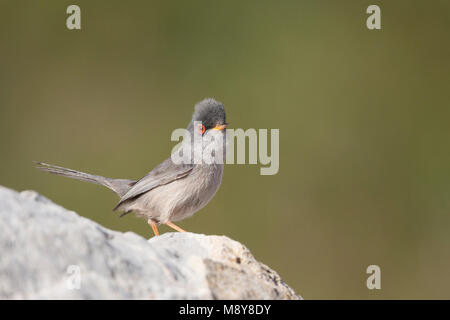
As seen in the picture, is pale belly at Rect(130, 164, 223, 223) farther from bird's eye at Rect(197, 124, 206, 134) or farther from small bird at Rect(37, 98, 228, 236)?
bird's eye at Rect(197, 124, 206, 134)

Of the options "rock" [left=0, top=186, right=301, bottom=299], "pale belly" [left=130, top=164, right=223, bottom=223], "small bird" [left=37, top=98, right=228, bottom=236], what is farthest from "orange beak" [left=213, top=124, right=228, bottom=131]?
"rock" [left=0, top=186, right=301, bottom=299]

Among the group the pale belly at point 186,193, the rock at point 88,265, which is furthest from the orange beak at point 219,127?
the rock at point 88,265

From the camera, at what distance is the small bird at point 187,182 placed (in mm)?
4492

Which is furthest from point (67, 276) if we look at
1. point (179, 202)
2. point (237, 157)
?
point (237, 157)

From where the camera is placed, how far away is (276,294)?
305 centimetres

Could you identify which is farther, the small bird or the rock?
the small bird

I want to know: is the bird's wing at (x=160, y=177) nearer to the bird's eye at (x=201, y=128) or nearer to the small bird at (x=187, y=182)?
the small bird at (x=187, y=182)

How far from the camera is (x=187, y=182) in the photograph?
4484 millimetres

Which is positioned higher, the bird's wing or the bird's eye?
the bird's eye

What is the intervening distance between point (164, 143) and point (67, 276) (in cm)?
644

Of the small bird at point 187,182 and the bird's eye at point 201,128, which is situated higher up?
the bird's eye at point 201,128

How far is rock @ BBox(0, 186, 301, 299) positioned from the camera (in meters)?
2.53

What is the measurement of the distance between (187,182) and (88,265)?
6.26 feet
